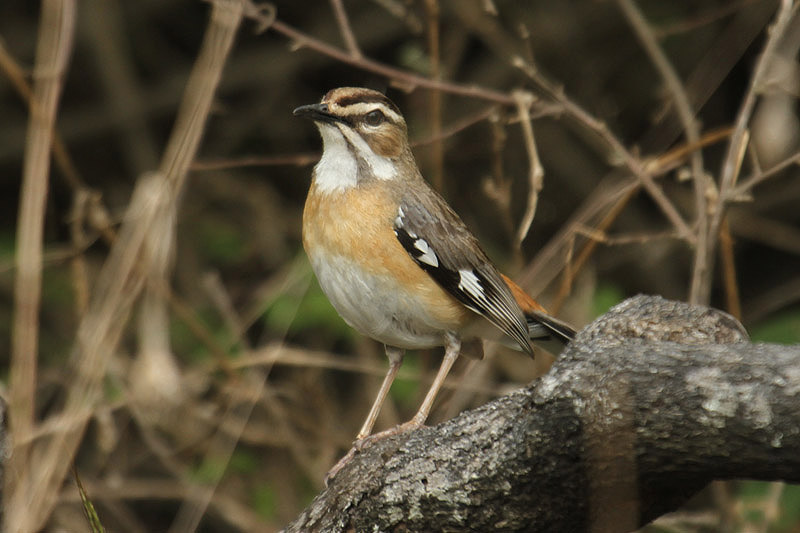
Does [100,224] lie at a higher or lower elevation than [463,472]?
higher

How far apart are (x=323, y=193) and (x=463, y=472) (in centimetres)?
184

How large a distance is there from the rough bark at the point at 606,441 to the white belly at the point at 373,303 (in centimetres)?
98

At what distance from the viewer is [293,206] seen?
31.2 ft

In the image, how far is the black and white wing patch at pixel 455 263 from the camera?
4763 millimetres

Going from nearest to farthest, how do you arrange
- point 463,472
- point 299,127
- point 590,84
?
point 463,472 < point 590,84 < point 299,127

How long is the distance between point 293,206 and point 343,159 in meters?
4.63

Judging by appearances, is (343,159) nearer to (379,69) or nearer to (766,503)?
(379,69)

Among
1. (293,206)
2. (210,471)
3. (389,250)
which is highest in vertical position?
(293,206)

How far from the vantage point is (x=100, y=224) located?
623cm

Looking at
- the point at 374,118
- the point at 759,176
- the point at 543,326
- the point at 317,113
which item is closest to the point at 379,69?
the point at 374,118

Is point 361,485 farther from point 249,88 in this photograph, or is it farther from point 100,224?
point 249,88

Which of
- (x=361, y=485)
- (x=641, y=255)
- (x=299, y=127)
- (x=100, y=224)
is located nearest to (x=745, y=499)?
(x=641, y=255)

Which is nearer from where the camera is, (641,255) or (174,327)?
(174,327)

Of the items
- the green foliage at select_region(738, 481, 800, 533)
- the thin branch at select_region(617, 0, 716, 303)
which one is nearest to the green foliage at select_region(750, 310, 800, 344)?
the green foliage at select_region(738, 481, 800, 533)
